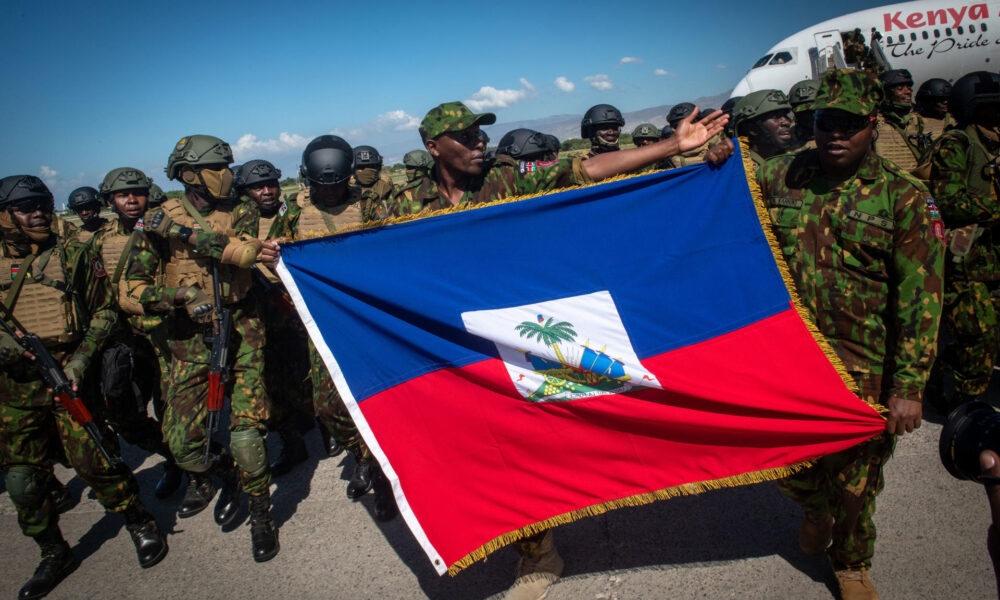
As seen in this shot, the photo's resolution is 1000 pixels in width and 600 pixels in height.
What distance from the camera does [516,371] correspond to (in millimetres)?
2832

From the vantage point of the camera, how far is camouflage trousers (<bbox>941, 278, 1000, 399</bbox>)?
165 inches

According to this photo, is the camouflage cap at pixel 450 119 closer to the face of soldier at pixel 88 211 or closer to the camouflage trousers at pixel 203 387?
the camouflage trousers at pixel 203 387

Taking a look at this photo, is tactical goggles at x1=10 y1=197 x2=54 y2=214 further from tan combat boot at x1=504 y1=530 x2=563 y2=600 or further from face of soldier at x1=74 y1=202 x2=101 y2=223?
face of soldier at x1=74 y1=202 x2=101 y2=223

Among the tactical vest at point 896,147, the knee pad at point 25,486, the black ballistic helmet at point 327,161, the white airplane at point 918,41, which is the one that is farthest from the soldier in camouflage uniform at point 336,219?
the white airplane at point 918,41

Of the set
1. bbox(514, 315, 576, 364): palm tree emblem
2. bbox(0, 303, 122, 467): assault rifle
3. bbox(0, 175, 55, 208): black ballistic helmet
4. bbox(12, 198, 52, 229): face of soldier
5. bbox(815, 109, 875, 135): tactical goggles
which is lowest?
bbox(514, 315, 576, 364): palm tree emblem

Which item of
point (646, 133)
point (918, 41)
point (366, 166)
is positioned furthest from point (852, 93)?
point (918, 41)

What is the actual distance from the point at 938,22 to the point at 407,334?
27.8m

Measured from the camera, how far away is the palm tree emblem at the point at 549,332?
2809 mm

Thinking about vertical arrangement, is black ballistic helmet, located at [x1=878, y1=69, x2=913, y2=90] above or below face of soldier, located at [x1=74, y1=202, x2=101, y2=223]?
below

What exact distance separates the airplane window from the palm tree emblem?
2437cm

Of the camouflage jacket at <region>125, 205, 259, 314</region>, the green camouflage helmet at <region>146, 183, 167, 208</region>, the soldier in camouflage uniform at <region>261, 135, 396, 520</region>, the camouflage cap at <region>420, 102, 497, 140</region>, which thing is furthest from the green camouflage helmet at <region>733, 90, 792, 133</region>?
the green camouflage helmet at <region>146, 183, 167, 208</region>

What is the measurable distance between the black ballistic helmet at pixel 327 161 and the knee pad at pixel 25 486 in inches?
114

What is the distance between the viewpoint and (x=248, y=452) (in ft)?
12.3

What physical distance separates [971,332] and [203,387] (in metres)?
5.94
